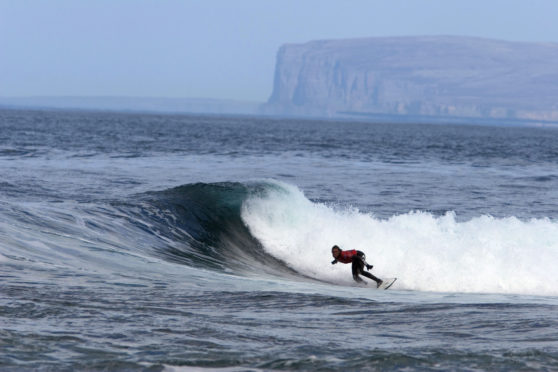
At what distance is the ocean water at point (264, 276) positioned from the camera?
7430 millimetres

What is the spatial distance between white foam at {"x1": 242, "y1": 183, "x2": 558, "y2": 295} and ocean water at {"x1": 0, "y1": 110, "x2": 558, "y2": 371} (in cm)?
6

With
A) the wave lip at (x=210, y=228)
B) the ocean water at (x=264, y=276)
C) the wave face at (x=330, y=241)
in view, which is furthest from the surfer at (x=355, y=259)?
the wave lip at (x=210, y=228)

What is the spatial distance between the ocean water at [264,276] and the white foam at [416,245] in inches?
2.2

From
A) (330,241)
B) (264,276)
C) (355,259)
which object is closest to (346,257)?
(355,259)

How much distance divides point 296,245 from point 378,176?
69.2ft

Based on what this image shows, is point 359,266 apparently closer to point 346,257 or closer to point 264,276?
point 346,257

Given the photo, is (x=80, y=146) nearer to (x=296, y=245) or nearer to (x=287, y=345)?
(x=296, y=245)

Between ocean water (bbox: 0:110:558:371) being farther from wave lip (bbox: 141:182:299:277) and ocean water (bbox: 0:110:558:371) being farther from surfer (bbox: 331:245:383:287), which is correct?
surfer (bbox: 331:245:383:287)

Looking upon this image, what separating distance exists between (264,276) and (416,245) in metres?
4.52

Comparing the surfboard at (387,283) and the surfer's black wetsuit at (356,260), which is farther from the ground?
the surfer's black wetsuit at (356,260)

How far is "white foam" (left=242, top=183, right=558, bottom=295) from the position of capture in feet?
53.1

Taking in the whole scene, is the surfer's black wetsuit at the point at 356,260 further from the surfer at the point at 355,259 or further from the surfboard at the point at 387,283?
the surfboard at the point at 387,283

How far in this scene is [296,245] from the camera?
64.3ft

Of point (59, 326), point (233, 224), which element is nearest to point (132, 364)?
point (59, 326)
